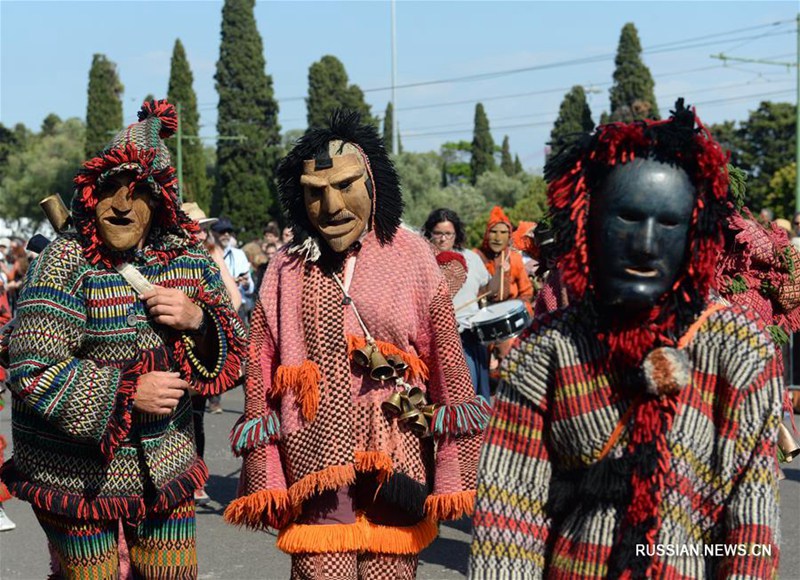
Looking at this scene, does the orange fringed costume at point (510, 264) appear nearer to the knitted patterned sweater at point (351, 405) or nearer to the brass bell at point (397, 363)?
the knitted patterned sweater at point (351, 405)

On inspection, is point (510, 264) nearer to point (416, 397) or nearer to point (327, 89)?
point (416, 397)

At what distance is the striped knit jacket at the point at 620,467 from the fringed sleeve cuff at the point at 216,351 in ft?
5.84

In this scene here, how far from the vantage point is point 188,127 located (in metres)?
59.0

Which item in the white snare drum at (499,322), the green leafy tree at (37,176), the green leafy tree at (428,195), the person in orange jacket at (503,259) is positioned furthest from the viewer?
the green leafy tree at (37,176)

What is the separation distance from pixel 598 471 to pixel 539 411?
19 centimetres

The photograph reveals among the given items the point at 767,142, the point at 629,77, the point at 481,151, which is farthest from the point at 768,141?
the point at 481,151

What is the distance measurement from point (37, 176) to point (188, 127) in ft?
54.0

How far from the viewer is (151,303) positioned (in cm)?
438

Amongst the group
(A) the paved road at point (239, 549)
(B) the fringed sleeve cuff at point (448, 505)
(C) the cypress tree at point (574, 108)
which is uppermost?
(C) the cypress tree at point (574, 108)

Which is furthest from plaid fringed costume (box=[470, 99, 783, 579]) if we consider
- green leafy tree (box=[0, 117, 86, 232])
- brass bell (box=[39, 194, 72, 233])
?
green leafy tree (box=[0, 117, 86, 232])

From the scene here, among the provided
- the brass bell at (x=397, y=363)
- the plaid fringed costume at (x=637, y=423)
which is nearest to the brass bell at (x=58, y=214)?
the brass bell at (x=397, y=363)

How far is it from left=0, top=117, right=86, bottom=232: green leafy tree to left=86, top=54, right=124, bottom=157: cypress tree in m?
5.62

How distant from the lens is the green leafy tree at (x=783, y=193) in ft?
137

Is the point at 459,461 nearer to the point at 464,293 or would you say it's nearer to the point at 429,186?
the point at 464,293
